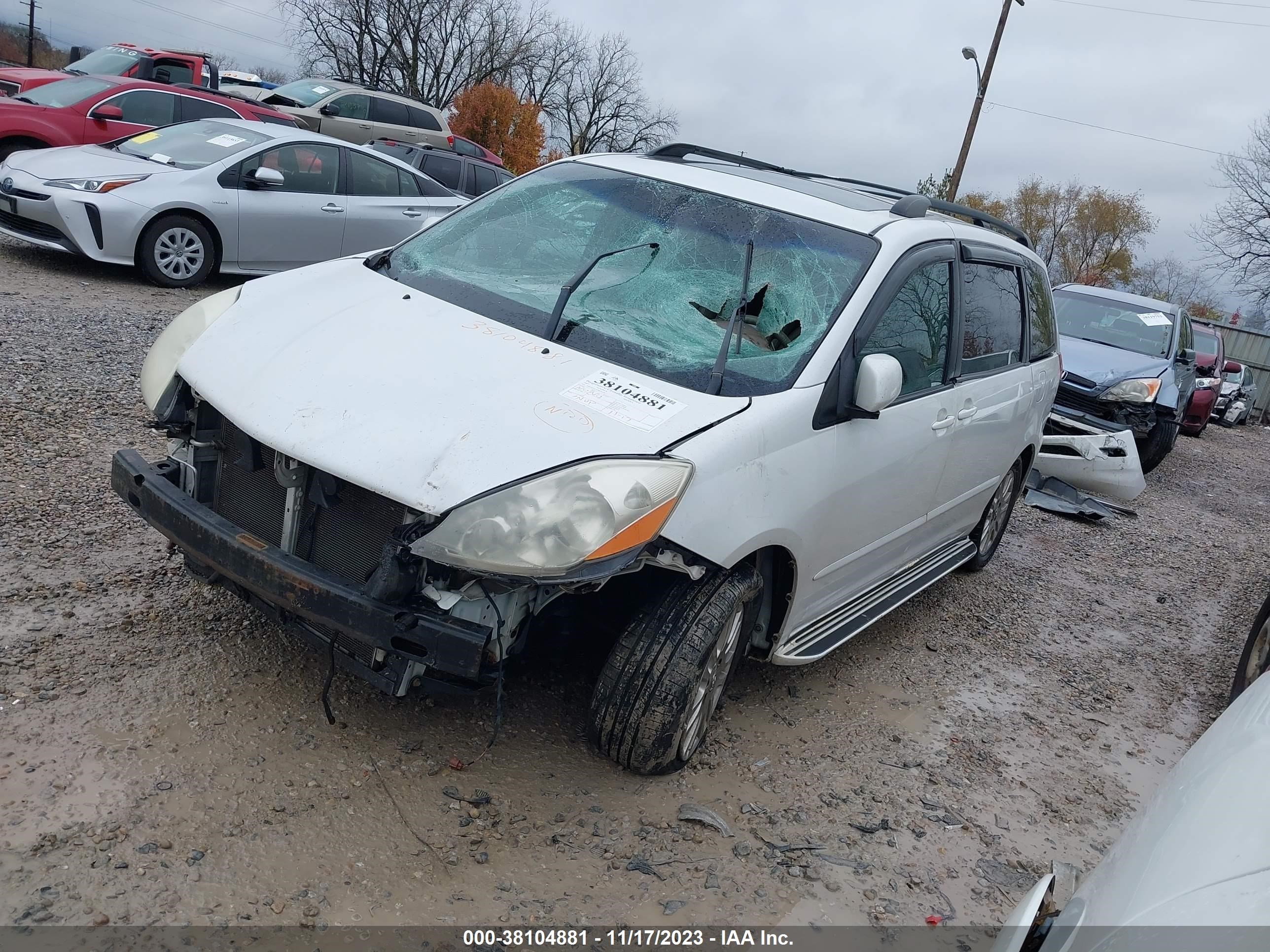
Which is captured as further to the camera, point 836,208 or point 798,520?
point 836,208

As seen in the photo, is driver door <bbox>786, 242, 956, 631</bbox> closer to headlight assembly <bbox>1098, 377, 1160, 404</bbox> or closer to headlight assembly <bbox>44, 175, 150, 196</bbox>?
headlight assembly <bbox>1098, 377, 1160, 404</bbox>

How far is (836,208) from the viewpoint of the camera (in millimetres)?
3947

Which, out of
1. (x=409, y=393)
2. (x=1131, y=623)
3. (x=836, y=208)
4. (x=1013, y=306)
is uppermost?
(x=836, y=208)

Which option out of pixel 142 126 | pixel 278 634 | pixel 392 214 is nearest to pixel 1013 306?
pixel 278 634

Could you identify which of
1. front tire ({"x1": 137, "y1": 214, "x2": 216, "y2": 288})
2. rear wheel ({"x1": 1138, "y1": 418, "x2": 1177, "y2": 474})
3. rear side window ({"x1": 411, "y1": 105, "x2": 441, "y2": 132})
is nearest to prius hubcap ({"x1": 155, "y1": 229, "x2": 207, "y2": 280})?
front tire ({"x1": 137, "y1": 214, "x2": 216, "y2": 288})

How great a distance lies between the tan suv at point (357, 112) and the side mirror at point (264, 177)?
392 inches

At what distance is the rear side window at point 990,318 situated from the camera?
4426mm

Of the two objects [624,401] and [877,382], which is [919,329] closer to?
[877,382]

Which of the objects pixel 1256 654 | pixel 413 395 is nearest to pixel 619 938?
pixel 413 395

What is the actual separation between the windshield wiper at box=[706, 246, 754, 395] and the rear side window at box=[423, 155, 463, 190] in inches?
413

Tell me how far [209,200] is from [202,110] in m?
3.95

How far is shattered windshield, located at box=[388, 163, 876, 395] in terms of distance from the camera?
3.38 meters

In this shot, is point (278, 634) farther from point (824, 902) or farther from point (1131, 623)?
point (1131, 623)

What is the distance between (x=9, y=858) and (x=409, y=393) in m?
1.52
